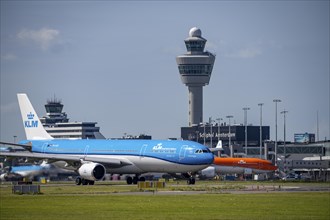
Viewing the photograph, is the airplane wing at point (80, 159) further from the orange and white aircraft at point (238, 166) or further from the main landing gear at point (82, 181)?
the orange and white aircraft at point (238, 166)

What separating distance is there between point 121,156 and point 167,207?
50380mm

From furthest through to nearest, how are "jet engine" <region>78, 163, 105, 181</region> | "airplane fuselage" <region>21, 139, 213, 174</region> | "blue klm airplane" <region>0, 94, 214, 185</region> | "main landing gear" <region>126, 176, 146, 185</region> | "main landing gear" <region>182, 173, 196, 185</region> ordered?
"main landing gear" <region>126, 176, 146, 185</region> → "main landing gear" <region>182, 173, 196, 185</region> → "jet engine" <region>78, 163, 105, 181</region> → "blue klm airplane" <region>0, 94, 214, 185</region> → "airplane fuselage" <region>21, 139, 213, 174</region>

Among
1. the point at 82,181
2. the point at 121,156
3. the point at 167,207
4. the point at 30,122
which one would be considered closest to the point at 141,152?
the point at 121,156

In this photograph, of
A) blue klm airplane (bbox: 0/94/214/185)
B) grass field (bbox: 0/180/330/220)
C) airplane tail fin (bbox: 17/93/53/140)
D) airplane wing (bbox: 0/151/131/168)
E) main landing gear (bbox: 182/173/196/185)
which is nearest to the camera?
grass field (bbox: 0/180/330/220)

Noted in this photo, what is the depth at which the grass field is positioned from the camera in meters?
50.8

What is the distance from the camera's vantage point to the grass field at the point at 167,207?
167ft

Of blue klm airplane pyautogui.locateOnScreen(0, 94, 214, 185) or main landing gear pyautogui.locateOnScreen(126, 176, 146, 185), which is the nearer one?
blue klm airplane pyautogui.locateOnScreen(0, 94, 214, 185)

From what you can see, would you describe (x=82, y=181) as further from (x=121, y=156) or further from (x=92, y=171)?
(x=121, y=156)

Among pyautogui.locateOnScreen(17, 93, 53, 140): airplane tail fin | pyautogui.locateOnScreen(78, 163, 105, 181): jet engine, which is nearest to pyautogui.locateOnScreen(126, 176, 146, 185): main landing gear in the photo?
pyautogui.locateOnScreen(78, 163, 105, 181): jet engine

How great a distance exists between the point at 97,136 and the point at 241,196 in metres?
115

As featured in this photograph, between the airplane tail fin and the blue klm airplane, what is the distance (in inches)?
195

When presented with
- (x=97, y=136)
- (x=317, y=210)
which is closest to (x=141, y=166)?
(x=317, y=210)

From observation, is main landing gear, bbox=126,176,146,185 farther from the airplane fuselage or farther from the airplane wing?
the airplane wing

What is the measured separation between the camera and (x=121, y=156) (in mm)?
107500
